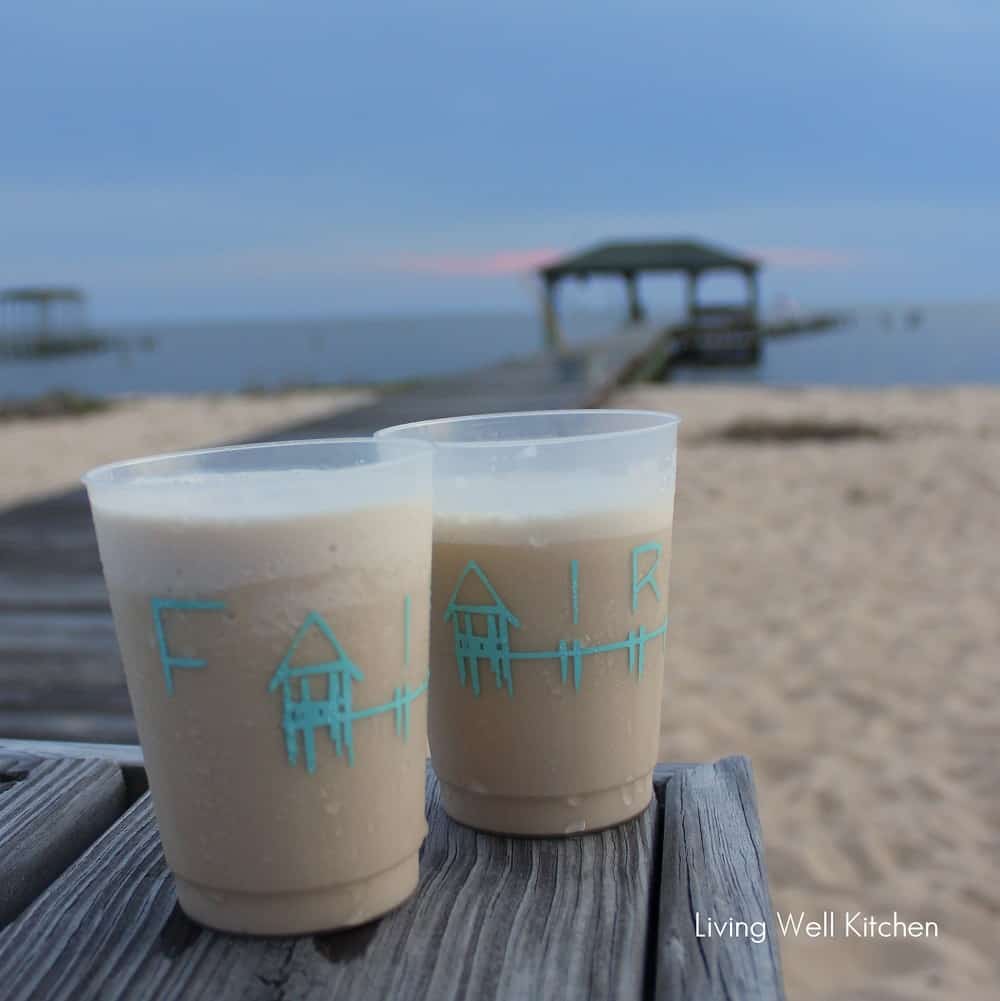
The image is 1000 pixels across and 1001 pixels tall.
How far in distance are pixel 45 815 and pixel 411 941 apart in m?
0.42

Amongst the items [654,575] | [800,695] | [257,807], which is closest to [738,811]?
[654,575]

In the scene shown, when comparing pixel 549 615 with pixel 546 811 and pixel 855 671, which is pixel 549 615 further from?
pixel 855 671

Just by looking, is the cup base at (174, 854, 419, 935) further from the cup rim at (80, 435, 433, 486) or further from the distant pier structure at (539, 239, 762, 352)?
the distant pier structure at (539, 239, 762, 352)

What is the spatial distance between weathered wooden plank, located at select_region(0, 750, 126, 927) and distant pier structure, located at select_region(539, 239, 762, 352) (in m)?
25.4

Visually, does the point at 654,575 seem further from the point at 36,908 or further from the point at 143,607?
the point at 36,908

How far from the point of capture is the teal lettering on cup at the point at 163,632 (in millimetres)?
659

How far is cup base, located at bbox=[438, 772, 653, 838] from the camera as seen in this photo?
87 centimetres

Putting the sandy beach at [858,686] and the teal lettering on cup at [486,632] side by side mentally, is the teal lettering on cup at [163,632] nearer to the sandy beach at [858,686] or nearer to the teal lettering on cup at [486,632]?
the teal lettering on cup at [486,632]

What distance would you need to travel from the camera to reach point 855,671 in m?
3.87

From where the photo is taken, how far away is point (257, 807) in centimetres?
69

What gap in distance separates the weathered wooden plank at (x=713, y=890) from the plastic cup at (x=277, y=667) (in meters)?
0.21

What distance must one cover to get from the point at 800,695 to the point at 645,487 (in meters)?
3.04

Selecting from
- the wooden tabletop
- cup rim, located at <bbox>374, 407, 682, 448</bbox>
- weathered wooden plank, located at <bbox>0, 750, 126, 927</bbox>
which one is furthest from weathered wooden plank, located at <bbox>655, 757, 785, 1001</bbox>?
weathered wooden plank, located at <bbox>0, 750, 126, 927</bbox>

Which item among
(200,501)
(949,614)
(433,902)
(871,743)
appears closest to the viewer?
(200,501)
